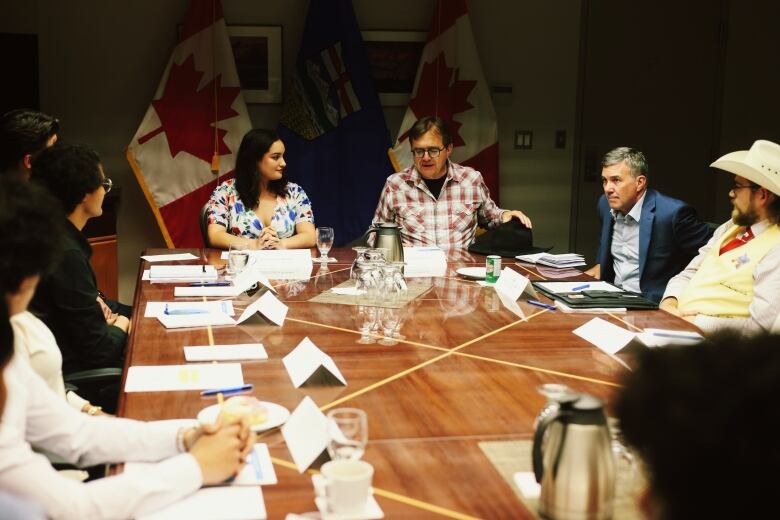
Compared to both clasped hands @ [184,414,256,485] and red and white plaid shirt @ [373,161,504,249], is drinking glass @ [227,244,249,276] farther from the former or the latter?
clasped hands @ [184,414,256,485]

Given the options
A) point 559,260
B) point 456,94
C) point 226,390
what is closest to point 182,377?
point 226,390

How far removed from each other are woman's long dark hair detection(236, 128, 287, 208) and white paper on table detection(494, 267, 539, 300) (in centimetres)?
156

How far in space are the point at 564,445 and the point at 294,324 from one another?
1.42 metres

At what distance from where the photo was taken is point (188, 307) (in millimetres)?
2680

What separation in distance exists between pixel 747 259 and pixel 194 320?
75.4 inches

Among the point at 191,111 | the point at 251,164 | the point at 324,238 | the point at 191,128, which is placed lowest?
the point at 324,238

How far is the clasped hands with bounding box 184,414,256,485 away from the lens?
1.35 meters

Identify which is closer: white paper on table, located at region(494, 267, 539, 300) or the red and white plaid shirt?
white paper on table, located at region(494, 267, 539, 300)

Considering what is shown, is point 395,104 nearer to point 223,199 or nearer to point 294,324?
point 223,199

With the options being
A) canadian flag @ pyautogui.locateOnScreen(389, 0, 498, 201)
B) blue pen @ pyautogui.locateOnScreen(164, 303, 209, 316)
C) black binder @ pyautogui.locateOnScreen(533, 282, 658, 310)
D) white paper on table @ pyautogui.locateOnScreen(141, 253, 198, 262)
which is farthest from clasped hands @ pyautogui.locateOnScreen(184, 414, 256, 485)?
canadian flag @ pyautogui.locateOnScreen(389, 0, 498, 201)

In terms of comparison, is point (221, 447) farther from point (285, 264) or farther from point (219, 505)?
point (285, 264)

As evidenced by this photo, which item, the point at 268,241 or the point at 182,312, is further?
the point at 268,241

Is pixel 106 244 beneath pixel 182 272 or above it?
beneath

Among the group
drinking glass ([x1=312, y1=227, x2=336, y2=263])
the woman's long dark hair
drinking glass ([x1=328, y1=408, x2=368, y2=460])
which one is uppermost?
the woman's long dark hair
